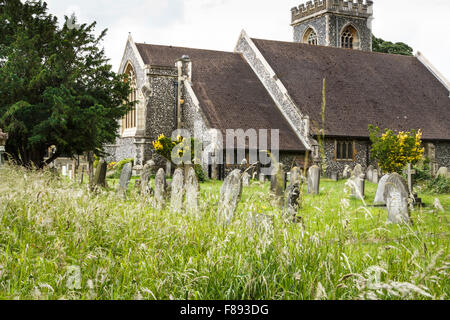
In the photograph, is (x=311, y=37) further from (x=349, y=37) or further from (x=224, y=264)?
(x=224, y=264)

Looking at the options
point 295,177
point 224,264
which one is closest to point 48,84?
point 295,177

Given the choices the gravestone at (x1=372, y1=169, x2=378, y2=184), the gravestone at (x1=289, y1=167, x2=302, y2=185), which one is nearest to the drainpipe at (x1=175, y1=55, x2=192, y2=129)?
the gravestone at (x1=372, y1=169, x2=378, y2=184)

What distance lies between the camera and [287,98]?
24766 mm

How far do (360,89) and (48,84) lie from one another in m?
17.8

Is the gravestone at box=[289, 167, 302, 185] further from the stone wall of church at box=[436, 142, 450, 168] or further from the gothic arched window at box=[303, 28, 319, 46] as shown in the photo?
the gothic arched window at box=[303, 28, 319, 46]

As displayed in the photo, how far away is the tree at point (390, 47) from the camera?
43.8 m

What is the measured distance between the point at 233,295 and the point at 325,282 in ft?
2.20

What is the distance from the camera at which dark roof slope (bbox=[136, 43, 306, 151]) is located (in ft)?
76.8

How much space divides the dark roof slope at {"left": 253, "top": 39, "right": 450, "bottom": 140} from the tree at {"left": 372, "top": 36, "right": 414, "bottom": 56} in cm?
1321

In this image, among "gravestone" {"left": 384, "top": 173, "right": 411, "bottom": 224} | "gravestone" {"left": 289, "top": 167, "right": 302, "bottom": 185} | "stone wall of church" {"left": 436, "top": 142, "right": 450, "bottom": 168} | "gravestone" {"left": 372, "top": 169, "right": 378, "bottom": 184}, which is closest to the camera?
"gravestone" {"left": 289, "top": 167, "right": 302, "bottom": 185}

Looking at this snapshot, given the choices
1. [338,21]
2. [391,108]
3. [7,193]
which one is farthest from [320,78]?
[7,193]

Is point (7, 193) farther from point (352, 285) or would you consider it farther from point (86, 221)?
point (352, 285)

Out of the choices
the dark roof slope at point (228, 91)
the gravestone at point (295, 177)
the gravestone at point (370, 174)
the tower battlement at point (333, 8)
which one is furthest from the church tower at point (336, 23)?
the gravestone at point (295, 177)
